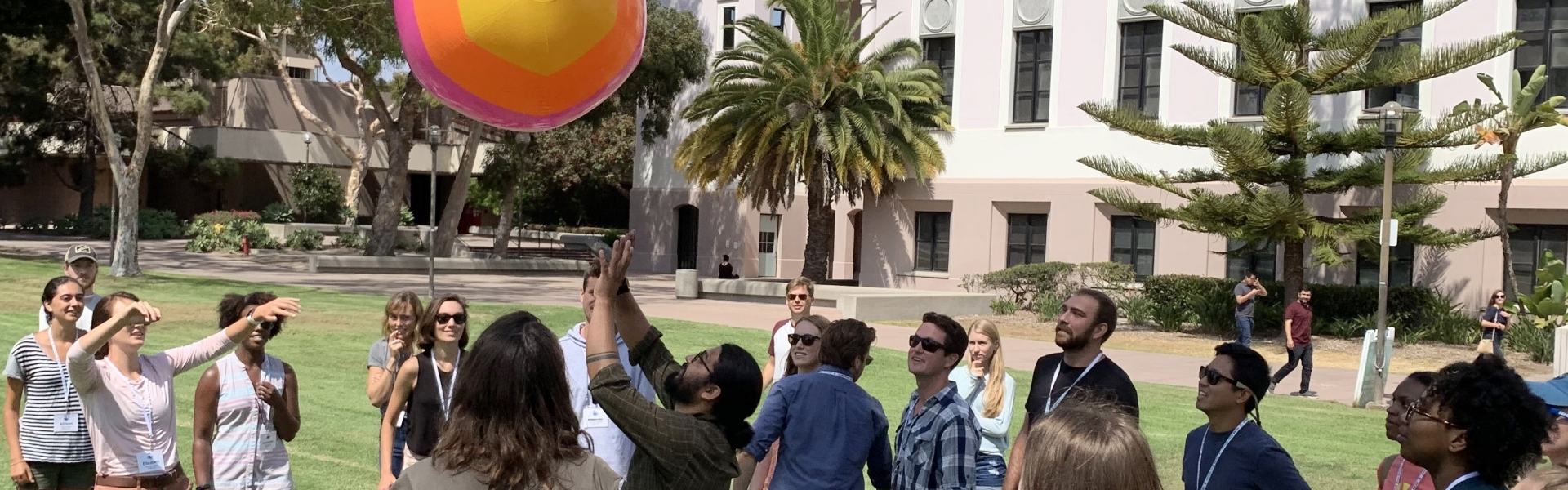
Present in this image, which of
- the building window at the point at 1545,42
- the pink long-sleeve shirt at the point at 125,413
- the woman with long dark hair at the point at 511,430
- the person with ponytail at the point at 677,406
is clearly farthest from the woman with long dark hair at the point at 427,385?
the building window at the point at 1545,42

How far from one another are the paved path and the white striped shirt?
13.6 m

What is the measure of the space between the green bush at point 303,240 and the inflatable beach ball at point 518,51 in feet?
136

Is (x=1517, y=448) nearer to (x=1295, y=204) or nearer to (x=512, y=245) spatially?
(x=1295, y=204)

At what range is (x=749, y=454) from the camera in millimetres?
4684

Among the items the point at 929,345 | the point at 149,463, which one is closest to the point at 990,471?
the point at 929,345

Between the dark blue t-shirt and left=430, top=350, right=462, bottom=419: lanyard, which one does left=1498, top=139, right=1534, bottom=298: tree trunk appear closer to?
the dark blue t-shirt

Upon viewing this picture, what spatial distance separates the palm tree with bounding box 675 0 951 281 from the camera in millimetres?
30734

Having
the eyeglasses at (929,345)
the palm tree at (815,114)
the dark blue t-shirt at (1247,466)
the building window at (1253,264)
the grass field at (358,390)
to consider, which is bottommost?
A: the grass field at (358,390)

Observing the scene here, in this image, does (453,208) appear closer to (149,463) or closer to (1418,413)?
(149,463)

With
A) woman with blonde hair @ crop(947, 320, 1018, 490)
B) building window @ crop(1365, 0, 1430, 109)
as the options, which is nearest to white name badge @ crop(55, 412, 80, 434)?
woman with blonde hair @ crop(947, 320, 1018, 490)

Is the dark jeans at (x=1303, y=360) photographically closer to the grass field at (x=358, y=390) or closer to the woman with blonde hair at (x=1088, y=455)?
the grass field at (x=358, y=390)

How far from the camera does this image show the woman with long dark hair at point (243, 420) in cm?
502

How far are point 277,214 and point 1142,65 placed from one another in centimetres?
3080

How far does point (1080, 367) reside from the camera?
4902 mm
